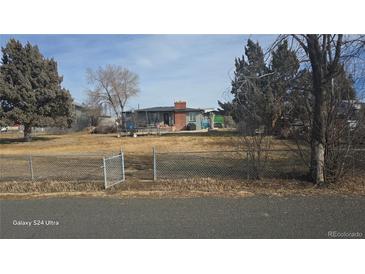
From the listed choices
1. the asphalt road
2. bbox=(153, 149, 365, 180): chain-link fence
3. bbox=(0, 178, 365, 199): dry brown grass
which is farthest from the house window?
the asphalt road

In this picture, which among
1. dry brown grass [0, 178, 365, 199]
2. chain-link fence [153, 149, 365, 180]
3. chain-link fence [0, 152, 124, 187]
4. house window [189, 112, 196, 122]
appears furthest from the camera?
house window [189, 112, 196, 122]

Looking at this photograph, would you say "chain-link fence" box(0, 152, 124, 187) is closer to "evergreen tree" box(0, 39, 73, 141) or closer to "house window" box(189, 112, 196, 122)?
"evergreen tree" box(0, 39, 73, 141)

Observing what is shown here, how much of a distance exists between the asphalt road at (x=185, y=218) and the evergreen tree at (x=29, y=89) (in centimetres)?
2191

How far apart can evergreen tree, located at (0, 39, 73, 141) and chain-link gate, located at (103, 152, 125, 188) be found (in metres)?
20.3

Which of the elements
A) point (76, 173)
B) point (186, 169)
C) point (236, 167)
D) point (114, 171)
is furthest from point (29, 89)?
point (236, 167)

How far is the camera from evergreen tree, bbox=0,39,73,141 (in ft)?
83.8

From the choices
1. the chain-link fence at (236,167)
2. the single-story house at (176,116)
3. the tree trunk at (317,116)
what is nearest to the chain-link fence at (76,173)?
the chain-link fence at (236,167)

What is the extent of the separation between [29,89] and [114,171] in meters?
21.0

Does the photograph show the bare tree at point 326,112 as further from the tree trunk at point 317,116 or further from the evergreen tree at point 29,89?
the evergreen tree at point 29,89

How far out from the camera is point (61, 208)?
20.0 ft

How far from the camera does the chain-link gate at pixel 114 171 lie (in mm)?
7852

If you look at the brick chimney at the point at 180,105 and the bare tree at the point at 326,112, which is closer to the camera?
the bare tree at the point at 326,112

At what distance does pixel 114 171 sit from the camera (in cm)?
882

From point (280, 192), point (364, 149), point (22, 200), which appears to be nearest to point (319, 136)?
point (364, 149)
